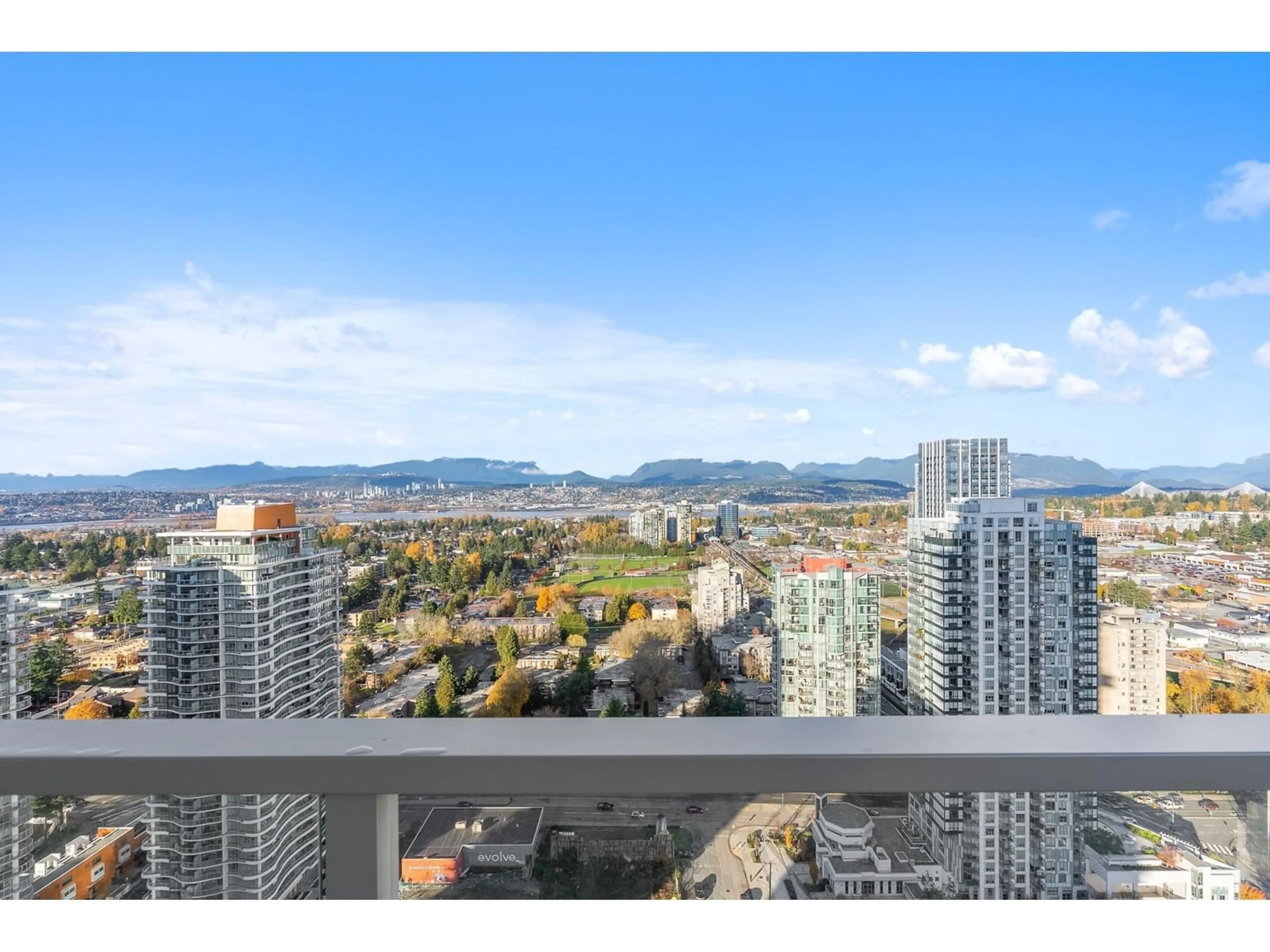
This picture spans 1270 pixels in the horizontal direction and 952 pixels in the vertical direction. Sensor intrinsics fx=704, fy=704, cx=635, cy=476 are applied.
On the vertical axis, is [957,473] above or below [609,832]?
above

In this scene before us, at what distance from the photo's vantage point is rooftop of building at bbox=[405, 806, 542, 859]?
92 centimetres

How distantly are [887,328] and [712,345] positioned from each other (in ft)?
1.89

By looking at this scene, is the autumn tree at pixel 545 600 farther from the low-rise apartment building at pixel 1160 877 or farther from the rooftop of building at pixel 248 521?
the low-rise apartment building at pixel 1160 877

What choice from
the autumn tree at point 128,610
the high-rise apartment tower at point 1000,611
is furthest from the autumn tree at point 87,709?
the high-rise apartment tower at point 1000,611

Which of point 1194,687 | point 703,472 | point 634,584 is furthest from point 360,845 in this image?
point 1194,687

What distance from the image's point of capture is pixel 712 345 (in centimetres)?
238

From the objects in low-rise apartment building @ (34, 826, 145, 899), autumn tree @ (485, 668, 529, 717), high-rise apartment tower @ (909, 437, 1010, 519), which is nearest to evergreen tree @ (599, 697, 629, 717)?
autumn tree @ (485, 668, 529, 717)

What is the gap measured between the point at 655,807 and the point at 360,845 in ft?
1.25

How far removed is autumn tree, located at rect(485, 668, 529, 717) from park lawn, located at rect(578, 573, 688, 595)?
30 centimetres

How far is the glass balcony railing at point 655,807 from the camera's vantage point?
86cm

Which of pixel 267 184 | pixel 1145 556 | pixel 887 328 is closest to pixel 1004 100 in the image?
pixel 887 328

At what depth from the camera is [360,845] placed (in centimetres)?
90

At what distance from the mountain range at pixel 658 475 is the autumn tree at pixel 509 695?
628 mm

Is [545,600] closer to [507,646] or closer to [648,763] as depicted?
[507,646]
